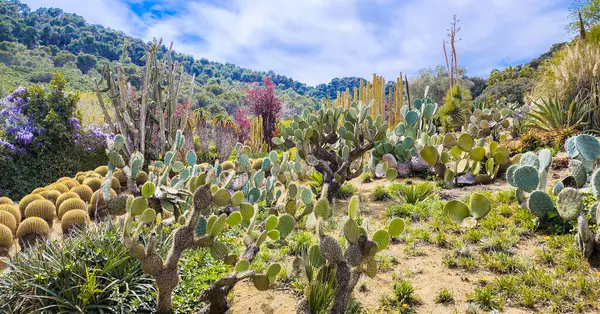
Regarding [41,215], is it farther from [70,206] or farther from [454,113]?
[454,113]

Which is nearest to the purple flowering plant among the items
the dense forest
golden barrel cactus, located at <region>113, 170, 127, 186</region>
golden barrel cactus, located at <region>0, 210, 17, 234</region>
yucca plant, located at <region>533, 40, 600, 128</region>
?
golden barrel cactus, located at <region>113, 170, 127, 186</region>

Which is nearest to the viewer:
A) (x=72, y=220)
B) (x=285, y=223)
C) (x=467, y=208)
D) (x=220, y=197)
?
(x=220, y=197)

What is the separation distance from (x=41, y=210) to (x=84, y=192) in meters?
0.65

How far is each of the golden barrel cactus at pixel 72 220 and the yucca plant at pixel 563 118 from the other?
738cm

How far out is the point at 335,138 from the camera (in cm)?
577

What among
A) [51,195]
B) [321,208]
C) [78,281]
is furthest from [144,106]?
[321,208]

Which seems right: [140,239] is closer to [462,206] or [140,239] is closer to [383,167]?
[462,206]

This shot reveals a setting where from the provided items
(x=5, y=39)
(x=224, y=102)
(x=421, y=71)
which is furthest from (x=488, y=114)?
(x=5, y=39)

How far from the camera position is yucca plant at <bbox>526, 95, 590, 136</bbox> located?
6355 millimetres

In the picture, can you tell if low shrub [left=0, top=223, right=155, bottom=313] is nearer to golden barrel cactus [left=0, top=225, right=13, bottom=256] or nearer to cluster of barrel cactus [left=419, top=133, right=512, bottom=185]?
golden barrel cactus [left=0, top=225, right=13, bottom=256]

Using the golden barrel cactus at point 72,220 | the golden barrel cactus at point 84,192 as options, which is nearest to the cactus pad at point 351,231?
the golden barrel cactus at point 72,220

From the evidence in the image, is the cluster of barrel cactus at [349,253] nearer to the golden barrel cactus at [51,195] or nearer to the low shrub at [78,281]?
the low shrub at [78,281]

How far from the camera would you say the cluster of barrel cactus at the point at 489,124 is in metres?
7.41

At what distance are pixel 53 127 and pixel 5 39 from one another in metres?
60.8
